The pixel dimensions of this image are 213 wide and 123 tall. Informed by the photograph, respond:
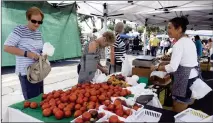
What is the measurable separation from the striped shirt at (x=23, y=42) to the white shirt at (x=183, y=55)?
1465 mm

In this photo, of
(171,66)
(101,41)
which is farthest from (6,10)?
(171,66)

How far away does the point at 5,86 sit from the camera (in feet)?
16.9

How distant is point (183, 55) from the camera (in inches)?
90.2

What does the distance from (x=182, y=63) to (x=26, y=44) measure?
1668mm

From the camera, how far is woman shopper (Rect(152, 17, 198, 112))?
2.25 meters

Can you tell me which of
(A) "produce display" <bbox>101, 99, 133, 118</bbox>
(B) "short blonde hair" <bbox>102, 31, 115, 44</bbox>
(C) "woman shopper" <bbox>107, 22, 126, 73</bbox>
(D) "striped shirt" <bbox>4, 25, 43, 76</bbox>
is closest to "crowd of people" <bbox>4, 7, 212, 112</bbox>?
(D) "striped shirt" <bbox>4, 25, 43, 76</bbox>

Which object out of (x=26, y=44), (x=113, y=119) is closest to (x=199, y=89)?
(x=113, y=119)

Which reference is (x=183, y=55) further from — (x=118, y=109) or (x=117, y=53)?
(x=117, y=53)

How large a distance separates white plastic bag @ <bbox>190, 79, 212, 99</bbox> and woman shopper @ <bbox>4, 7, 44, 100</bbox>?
168cm

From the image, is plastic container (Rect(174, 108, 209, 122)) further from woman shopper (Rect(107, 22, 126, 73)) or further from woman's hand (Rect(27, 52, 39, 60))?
woman shopper (Rect(107, 22, 126, 73))

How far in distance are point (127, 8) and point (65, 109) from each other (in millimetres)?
4654

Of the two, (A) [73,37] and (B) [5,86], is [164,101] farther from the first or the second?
(A) [73,37]

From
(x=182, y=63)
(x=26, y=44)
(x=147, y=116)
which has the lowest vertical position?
(x=147, y=116)

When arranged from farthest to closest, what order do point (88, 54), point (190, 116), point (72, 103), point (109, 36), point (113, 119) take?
point (109, 36) < point (88, 54) < point (72, 103) < point (190, 116) < point (113, 119)
